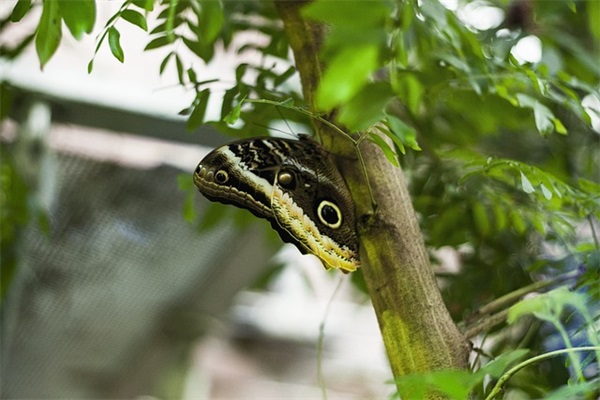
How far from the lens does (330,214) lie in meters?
0.59

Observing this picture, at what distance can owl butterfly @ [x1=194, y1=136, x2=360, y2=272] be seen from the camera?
22.4 inches

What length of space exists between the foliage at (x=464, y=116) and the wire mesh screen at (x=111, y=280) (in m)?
0.38

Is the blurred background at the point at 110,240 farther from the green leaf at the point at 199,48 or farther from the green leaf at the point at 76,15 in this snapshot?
the green leaf at the point at 76,15

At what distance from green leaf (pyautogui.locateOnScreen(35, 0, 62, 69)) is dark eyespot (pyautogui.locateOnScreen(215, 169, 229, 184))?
0.52ft

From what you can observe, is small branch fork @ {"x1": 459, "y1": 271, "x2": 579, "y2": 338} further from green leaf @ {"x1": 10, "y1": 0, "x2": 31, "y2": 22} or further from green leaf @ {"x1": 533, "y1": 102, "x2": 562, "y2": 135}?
green leaf @ {"x1": 10, "y1": 0, "x2": 31, "y2": 22}

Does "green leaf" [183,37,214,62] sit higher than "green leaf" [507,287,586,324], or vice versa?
"green leaf" [183,37,214,62]

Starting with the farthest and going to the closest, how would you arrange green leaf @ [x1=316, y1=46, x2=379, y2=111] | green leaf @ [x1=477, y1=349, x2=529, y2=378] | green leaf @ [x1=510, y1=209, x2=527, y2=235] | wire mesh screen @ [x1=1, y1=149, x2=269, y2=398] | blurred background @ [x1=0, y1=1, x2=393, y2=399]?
1. wire mesh screen @ [x1=1, y1=149, x2=269, y2=398]
2. blurred background @ [x1=0, y1=1, x2=393, y2=399]
3. green leaf @ [x1=510, y1=209, x2=527, y2=235]
4. green leaf @ [x1=477, y1=349, x2=529, y2=378]
5. green leaf @ [x1=316, y1=46, x2=379, y2=111]

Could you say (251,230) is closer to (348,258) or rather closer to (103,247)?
(103,247)

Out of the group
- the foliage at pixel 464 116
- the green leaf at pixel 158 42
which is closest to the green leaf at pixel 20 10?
the foliage at pixel 464 116

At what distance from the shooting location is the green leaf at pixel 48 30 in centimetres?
57

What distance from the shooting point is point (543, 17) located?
3.07ft

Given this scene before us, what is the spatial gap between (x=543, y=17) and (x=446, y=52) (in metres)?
0.23

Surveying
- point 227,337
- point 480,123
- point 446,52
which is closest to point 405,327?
point 446,52

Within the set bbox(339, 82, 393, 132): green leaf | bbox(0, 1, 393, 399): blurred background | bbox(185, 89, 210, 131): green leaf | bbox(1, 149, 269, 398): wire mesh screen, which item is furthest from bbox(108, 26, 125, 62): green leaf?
bbox(1, 149, 269, 398): wire mesh screen
